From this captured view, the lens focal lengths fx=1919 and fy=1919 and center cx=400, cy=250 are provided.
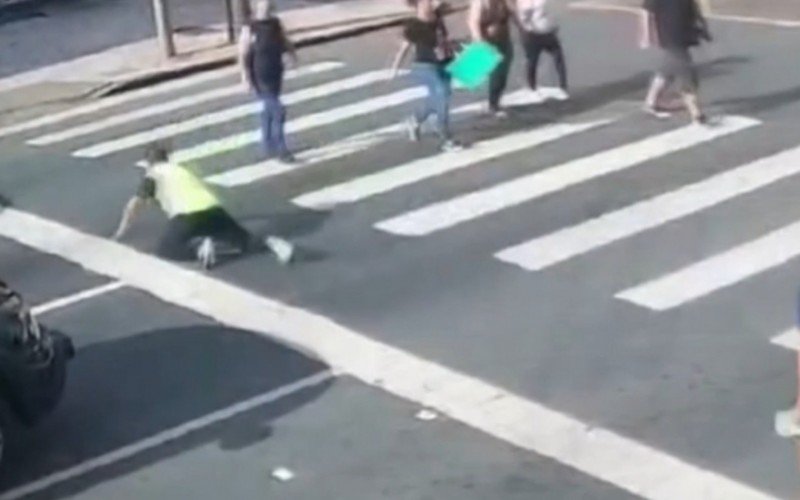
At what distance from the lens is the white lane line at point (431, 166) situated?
677 inches

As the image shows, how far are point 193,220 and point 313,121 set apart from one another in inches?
231

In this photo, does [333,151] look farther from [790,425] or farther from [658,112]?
[790,425]

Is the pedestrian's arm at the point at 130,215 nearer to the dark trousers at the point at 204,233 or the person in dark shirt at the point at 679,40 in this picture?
the dark trousers at the point at 204,233

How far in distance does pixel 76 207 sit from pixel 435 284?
15.8 feet

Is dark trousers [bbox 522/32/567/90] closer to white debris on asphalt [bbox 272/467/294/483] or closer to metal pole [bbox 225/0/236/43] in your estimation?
metal pole [bbox 225/0/236/43]

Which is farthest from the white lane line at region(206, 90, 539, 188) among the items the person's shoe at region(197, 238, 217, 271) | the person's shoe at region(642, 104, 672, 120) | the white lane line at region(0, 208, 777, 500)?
the person's shoe at region(197, 238, 217, 271)

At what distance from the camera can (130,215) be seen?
15680 mm

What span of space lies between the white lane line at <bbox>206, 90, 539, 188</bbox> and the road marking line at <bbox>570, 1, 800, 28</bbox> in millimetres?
5115

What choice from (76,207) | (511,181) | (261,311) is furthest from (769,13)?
(261,311)

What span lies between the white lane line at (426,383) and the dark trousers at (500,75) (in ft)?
16.3

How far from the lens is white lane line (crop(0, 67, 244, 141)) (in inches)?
904

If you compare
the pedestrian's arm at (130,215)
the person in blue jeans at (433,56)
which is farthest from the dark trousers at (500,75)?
the pedestrian's arm at (130,215)

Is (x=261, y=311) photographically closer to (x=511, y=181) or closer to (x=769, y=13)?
(x=511, y=181)

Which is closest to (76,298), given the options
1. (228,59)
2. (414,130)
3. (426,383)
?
(426,383)
